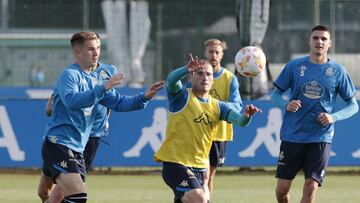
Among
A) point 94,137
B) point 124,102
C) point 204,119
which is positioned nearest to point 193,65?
point 204,119

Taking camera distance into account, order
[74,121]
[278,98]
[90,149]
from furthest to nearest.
Answer: 1. [90,149]
2. [278,98]
3. [74,121]

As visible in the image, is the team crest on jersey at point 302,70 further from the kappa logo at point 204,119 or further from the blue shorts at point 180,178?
the blue shorts at point 180,178

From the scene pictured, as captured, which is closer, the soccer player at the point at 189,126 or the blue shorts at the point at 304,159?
the soccer player at the point at 189,126

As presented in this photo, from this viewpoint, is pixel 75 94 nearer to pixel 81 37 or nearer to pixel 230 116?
pixel 81 37

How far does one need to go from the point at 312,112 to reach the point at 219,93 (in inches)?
104

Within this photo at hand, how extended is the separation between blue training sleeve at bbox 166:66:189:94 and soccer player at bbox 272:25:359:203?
1.42 m

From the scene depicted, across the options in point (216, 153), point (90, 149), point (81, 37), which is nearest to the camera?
point (81, 37)

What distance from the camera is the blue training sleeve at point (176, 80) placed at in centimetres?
1019

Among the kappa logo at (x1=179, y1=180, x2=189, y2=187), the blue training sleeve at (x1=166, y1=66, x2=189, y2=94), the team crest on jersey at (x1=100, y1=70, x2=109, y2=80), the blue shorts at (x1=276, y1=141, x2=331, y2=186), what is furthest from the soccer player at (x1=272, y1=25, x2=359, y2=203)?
the team crest on jersey at (x1=100, y1=70, x2=109, y2=80)

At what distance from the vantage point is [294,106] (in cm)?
1098

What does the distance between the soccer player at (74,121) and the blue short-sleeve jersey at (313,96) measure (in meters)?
2.01

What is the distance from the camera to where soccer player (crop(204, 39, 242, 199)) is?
1328 cm

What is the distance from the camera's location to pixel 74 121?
988cm

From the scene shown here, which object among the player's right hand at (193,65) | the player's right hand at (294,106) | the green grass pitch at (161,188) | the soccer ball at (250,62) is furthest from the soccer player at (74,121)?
the green grass pitch at (161,188)
